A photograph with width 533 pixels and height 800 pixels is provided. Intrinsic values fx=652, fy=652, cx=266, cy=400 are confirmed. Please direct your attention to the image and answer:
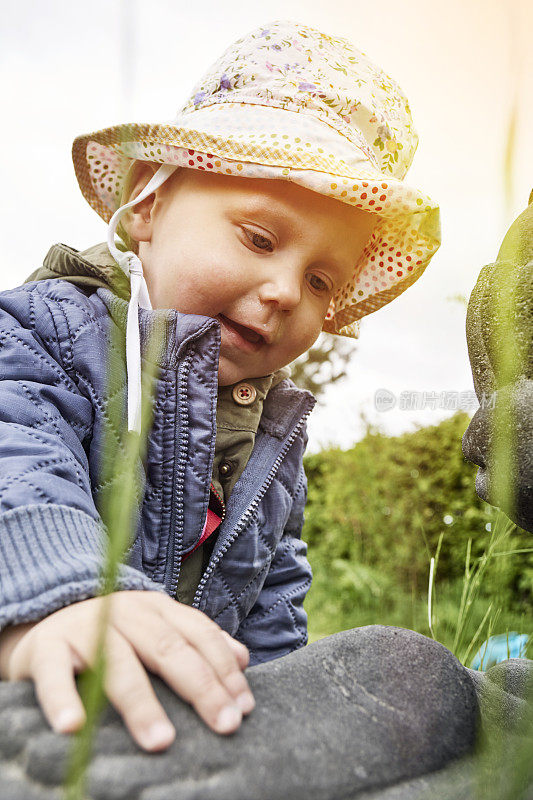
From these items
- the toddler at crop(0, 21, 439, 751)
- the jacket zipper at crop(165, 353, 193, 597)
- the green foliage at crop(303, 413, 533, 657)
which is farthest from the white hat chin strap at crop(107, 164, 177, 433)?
the green foliage at crop(303, 413, 533, 657)

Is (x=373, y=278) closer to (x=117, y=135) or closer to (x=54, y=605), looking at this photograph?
(x=117, y=135)

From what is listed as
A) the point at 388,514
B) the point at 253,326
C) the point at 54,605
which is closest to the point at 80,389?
the point at 253,326

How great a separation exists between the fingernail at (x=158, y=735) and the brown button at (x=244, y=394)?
1479 mm

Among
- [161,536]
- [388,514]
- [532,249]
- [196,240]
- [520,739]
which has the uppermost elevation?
[532,249]

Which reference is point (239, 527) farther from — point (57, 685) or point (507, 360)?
point (57, 685)

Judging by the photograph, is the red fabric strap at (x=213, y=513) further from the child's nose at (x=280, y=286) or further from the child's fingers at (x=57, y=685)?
the child's fingers at (x=57, y=685)

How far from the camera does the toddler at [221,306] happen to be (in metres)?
1.53

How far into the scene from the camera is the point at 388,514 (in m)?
4.77

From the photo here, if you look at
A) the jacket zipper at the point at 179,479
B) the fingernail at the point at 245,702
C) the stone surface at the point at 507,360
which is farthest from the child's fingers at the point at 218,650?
the jacket zipper at the point at 179,479

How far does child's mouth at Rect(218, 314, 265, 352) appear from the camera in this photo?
6.25 feet

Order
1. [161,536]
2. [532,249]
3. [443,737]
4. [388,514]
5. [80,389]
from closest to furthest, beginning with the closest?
[443,737] → [532,249] → [80,389] → [161,536] → [388,514]

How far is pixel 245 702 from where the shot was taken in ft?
2.46

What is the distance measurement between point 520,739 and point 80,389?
119 centimetres

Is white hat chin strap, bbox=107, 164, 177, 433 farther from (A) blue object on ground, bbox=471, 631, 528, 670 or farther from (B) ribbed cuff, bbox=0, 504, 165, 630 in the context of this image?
(A) blue object on ground, bbox=471, 631, 528, 670
